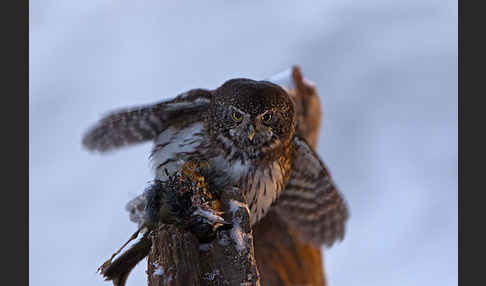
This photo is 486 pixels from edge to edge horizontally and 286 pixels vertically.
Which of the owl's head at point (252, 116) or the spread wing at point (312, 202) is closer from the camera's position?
the owl's head at point (252, 116)

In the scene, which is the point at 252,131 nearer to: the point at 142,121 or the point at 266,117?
the point at 266,117

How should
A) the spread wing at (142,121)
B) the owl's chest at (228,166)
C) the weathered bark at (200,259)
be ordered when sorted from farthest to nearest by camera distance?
the spread wing at (142,121), the owl's chest at (228,166), the weathered bark at (200,259)

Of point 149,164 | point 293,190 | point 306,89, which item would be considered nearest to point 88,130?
point 149,164

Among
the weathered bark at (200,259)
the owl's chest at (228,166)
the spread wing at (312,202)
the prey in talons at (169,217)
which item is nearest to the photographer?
the weathered bark at (200,259)

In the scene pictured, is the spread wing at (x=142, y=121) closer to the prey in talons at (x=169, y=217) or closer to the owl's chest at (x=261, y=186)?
the owl's chest at (x=261, y=186)

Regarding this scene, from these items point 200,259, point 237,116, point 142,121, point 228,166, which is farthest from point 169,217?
point 142,121

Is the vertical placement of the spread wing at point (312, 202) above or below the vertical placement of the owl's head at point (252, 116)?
below

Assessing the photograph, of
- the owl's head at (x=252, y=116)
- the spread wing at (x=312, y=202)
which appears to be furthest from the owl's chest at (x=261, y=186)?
the spread wing at (x=312, y=202)

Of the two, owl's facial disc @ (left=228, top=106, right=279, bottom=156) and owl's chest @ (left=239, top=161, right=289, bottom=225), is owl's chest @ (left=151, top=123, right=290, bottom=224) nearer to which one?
owl's chest @ (left=239, top=161, right=289, bottom=225)
